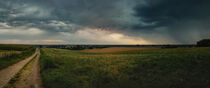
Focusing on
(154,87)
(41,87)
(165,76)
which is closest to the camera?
(154,87)

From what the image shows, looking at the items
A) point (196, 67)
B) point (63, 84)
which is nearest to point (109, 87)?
point (63, 84)

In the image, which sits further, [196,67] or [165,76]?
[196,67]

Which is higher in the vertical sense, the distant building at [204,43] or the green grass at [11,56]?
the distant building at [204,43]

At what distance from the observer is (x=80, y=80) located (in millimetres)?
9938

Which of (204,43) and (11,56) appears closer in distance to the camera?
(11,56)

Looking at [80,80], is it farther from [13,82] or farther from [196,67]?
[196,67]

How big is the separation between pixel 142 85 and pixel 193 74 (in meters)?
4.75

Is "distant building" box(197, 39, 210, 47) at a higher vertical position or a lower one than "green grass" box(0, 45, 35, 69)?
higher

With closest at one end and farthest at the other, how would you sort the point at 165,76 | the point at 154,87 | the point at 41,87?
the point at 154,87 → the point at 41,87 → the point at 165,76

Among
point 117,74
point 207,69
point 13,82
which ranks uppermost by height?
point 207,69

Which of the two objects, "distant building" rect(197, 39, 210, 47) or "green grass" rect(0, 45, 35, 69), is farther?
"distant building" rect(197, 39, 210, 47)

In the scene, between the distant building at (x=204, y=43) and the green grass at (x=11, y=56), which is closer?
the green grass at (x=11, y=56)

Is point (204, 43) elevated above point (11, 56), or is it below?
above

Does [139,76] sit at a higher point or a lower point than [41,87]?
higher
